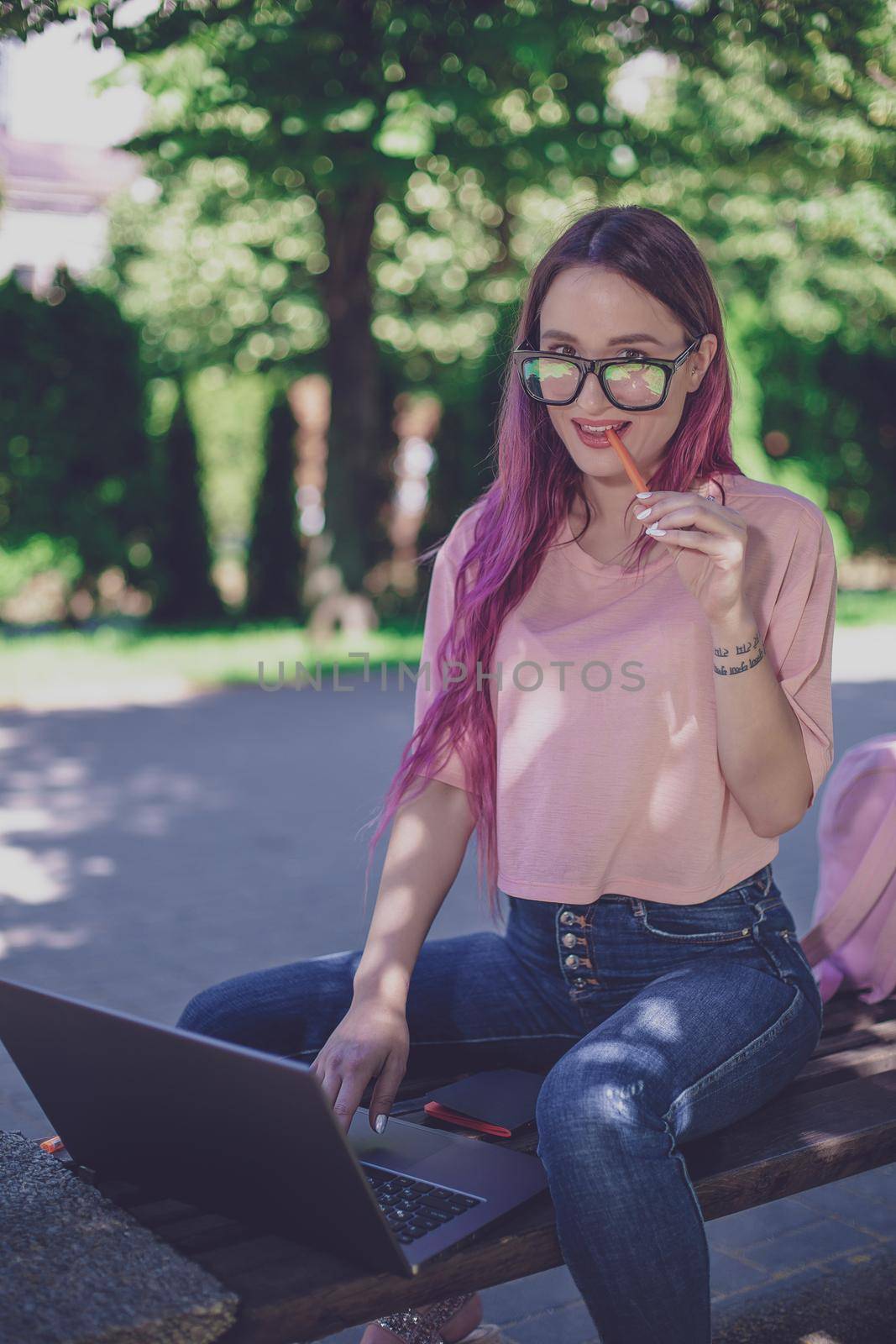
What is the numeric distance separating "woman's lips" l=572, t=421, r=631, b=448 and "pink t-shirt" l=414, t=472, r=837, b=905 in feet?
0.66

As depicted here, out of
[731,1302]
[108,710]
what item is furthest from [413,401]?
[731,1302]

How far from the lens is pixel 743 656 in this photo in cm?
209

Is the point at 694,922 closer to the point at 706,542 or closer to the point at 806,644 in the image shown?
the point at 806,644

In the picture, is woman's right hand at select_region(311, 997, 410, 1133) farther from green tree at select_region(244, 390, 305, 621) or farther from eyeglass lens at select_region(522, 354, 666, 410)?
green tree at select_region(244, 390, 305, 621)

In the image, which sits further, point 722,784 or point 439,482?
point 439,482

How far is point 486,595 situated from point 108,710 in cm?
781

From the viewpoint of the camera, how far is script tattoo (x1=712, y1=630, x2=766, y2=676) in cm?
209

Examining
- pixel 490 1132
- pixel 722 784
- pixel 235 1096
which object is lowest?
pixel 490 1132

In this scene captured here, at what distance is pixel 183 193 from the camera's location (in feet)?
70.5

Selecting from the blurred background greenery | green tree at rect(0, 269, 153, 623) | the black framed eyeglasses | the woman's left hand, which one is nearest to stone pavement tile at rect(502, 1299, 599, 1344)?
the woman's left hand

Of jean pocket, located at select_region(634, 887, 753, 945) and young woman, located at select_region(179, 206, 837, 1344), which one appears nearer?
young woman, located at select_region(179, 206, 837, 1344)

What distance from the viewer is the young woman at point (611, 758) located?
2084mm

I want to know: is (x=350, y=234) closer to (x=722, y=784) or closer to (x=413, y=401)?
(x=413, y=401)

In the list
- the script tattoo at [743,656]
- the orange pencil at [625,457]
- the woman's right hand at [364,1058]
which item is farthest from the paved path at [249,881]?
the orange pencil at [625,457]
